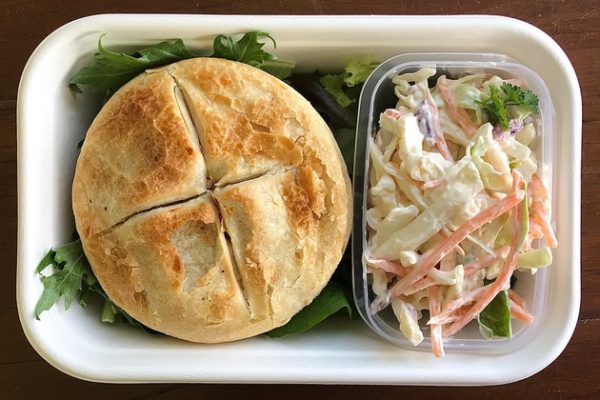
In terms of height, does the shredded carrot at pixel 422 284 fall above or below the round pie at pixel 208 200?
below

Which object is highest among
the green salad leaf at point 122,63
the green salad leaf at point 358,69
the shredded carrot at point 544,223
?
the green salad leaf at point 122,63

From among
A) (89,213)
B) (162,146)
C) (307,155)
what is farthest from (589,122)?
(89,213)

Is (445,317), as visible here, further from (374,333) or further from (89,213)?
(89,213)

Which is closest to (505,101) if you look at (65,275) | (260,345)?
(260,345)

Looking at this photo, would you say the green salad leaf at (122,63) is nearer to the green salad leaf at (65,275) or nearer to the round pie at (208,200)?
the round pie at (208,200)

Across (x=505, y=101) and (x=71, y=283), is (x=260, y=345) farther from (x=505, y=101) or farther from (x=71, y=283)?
(x=505, y=101)

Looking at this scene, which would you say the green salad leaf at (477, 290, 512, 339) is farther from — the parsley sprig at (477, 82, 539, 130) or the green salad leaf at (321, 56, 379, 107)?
the green salad leaf at (321, 56, 379, 107)

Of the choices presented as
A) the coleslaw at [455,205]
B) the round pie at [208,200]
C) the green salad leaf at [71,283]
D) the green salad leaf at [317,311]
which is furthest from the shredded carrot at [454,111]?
the green salad leaf at [71,283]
